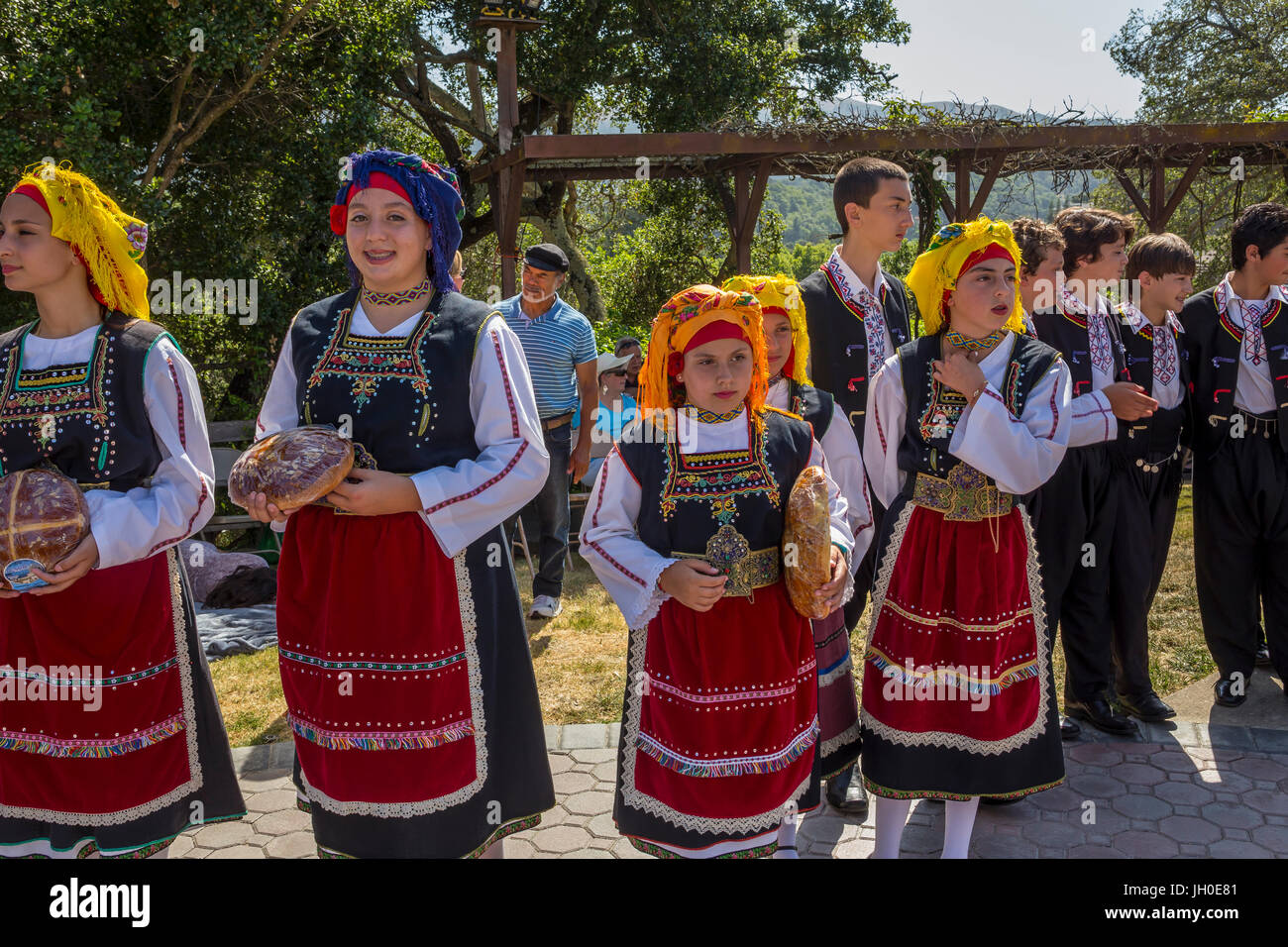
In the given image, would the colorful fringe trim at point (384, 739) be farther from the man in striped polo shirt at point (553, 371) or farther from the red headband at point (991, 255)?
the man in striped polo shirt at point (553, 371)

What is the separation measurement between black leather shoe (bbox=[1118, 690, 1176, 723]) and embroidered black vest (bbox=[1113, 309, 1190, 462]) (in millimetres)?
1095

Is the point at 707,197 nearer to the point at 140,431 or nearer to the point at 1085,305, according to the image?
the point at 1085,305

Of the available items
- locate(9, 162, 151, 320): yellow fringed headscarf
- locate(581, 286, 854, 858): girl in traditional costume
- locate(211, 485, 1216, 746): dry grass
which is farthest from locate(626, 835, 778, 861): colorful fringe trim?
locate(9, 162, 151, 320): yellow fringed headscarf

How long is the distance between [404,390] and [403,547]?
1.28ft

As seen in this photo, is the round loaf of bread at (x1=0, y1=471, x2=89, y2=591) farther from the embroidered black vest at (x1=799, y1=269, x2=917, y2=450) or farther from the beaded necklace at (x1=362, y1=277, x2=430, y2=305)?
the embroidered black vest at (x1=799, y1=269, x2=917, y2=450)

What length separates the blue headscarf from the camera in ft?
8.34

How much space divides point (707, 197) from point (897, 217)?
11.6m

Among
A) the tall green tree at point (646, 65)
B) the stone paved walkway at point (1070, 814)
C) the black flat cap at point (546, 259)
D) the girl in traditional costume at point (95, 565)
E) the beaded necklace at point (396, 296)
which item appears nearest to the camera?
the beaded necklace at point (396, 296)

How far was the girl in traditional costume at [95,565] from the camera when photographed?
272cm

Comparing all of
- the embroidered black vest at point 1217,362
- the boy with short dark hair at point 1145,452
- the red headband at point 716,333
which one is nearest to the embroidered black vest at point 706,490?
the red headband at point 716,333

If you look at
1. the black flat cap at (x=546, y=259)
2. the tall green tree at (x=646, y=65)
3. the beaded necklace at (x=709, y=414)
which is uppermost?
the tall green tree at (x=646, y=65)

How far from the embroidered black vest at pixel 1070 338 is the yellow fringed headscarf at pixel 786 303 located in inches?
58.9

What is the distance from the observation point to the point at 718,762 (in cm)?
264
